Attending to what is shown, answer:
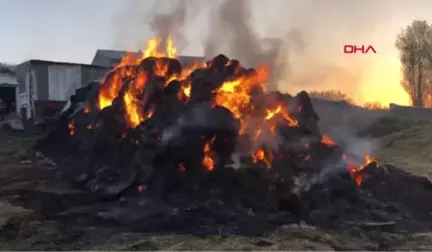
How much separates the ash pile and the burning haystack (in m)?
0.04

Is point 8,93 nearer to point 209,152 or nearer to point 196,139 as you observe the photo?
point 196,139

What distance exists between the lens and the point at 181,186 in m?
14.8

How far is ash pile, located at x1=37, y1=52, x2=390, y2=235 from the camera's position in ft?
46.8

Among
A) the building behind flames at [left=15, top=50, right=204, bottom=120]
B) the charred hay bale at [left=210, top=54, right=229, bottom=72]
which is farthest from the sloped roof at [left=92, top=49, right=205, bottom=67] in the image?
the charred hay bale at [left=210, top=54, right=229, bottom=72]

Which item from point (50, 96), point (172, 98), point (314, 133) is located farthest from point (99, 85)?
point (50, 96)

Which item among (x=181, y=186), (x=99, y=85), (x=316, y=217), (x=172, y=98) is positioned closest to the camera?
(x=316, y=217)

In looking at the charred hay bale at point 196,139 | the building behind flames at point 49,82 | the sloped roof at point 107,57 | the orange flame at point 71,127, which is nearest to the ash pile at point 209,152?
the charred hay bale at point 196,139

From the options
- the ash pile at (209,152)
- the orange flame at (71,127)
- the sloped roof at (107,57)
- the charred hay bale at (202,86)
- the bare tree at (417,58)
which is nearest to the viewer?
the ash pile at (209,152)

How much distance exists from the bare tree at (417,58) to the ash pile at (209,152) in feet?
129

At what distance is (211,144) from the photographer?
621 inches

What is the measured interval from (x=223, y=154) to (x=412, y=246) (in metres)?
6.57

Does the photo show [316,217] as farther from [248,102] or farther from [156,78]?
[156,78]

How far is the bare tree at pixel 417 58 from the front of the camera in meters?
52.0

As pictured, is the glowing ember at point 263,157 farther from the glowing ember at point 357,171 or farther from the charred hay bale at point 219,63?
the charred hay bale at point 219,63
